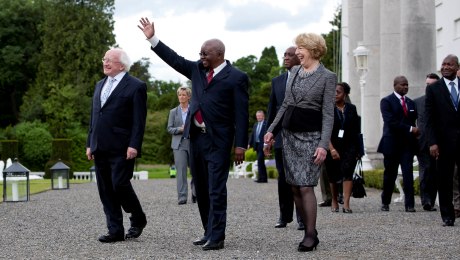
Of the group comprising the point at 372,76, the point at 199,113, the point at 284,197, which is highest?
the point at 372,76

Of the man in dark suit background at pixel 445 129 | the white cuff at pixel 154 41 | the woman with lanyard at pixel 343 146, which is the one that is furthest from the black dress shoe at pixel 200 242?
the woman with lanyard at pixel 343 146

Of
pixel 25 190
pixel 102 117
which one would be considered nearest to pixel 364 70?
pixel 25 190

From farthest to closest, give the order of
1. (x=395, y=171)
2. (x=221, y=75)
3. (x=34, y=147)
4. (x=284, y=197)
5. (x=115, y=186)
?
(x=34, y=147)
(x=395, y=171)
(x=284, y=197)
(x=115, y=186)
(x=221, y=75)

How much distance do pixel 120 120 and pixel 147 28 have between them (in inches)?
45.7

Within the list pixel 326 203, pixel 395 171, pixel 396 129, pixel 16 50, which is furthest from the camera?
pixel 16 50

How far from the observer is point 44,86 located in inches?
2825

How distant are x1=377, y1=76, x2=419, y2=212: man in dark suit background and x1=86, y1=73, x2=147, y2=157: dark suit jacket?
5491mm

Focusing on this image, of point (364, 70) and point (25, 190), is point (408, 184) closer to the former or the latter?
point (25, 190)

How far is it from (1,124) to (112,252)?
70641 millimetres

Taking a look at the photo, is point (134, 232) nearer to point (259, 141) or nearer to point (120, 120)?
point (120, 120)

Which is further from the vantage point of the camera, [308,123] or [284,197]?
[284,197]

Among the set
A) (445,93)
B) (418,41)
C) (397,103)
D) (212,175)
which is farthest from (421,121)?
(418,41)

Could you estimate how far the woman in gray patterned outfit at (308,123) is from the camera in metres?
9.05

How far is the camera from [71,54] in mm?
71938
